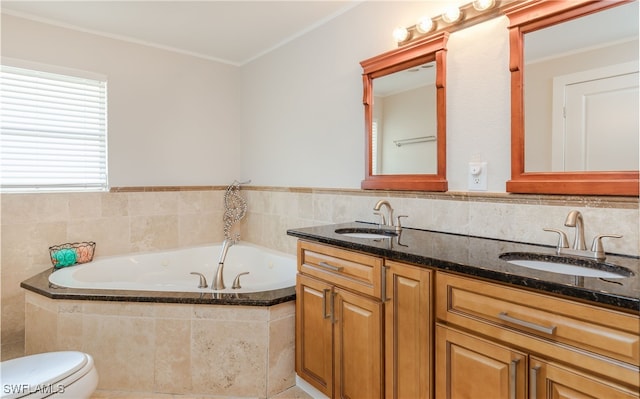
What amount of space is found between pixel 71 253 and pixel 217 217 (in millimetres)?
1248

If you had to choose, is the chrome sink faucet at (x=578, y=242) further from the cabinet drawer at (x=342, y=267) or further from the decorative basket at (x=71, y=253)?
the decorative basket at (x=71, y=253)

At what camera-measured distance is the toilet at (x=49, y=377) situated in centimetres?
136

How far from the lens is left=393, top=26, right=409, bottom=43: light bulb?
6.64 feet

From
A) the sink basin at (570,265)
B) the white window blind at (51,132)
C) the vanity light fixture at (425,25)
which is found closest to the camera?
the sink basin at (570,265)

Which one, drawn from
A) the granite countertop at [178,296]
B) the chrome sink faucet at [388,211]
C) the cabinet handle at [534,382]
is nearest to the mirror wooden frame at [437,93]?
the chrome sink faucet at [388,211]

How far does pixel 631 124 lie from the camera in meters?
1.31

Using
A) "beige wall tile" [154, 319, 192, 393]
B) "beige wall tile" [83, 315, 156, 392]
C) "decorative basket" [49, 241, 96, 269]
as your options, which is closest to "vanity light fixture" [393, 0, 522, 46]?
"beige wall tile" [154, 319, 192, 393]

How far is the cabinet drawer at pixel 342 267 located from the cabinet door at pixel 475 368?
34cm

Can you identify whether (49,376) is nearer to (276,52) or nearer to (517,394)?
(517,394)

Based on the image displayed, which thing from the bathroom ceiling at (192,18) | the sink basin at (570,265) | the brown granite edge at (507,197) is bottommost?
the sink basin at (570,265)

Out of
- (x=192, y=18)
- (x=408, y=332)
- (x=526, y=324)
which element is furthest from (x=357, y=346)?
(x=192, y=18)

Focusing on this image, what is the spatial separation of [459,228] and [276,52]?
230 centimetres

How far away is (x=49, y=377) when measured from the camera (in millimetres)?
1425

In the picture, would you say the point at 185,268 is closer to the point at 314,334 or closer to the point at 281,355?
the point at 281,355
